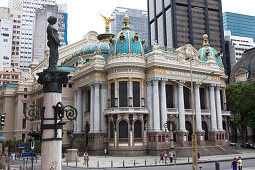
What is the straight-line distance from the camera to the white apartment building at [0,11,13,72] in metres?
129

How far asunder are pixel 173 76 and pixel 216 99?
13.5 meters

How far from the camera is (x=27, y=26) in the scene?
150375 millimetres

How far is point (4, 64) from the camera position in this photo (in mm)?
128750

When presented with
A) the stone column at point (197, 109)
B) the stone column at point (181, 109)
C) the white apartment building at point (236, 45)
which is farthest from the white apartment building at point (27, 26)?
the white apartment building at point (236, 45)

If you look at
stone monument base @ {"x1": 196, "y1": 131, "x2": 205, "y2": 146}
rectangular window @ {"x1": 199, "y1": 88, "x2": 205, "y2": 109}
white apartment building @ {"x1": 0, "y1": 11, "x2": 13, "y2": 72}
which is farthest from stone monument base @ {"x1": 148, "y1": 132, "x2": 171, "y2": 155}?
white apartment building @ {"x1": 0, "y1": 11, "x2": 13, "y2": 72}

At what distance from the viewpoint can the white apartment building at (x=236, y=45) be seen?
568 ft

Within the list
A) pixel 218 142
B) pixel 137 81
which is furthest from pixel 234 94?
pixel 137 81

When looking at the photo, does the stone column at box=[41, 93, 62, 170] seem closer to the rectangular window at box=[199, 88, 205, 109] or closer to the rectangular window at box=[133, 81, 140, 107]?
the rectangular window at box=[133, 81, 140, 107]

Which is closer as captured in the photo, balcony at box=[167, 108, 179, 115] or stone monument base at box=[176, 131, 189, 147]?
stone monument base at box=[176, 131, 189, 147]

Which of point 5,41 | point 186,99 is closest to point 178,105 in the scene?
point 186,99

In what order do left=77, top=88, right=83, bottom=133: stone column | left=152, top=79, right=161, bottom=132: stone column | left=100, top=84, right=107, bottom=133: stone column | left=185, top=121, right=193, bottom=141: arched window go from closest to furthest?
left=152, top=79, right=161, bottom=132: stone column
left=100, top=84, right=107, bottom=133: stone column
left=185, top=121, right=193, bottom=141: arched window
left=77, top=88, right=83, bottom=133: stone column

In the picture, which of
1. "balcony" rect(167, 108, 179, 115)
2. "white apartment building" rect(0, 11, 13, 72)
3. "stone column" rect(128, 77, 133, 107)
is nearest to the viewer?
"stone column" rect(128, 77, 133, 107)

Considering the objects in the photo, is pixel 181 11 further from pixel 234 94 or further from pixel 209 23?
pixel 234 94

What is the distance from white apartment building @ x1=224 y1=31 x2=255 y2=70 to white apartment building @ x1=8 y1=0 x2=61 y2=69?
368 feet
